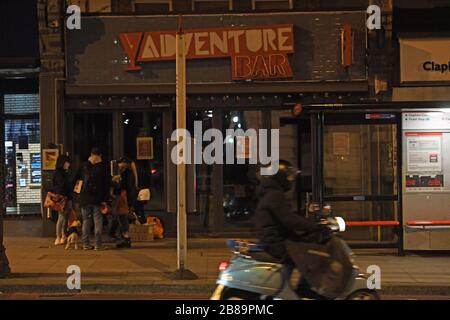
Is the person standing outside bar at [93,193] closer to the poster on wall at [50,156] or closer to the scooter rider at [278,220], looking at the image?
the poster on wall at [50,156]

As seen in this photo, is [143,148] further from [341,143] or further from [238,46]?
[341,143]

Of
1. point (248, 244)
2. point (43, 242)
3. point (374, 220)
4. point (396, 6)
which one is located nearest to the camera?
point (248, 244)

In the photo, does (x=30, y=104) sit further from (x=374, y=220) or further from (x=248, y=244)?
(x=248, y=244)

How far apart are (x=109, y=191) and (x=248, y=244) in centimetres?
662

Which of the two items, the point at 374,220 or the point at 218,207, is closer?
the point at 374,220

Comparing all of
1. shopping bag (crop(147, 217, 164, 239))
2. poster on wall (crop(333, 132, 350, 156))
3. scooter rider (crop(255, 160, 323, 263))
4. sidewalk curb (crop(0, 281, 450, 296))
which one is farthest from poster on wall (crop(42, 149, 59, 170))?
scooter rider (crop(255, 160, 323, 263))

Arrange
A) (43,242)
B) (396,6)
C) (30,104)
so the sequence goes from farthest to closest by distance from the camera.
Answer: (30,104) < (396,6) < (43,242)

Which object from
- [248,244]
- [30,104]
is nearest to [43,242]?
[30,104]

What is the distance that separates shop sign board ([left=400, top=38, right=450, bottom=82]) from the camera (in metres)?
13.8

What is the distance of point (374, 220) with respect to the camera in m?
12.4

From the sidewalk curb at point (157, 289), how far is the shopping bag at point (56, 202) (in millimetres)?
3135

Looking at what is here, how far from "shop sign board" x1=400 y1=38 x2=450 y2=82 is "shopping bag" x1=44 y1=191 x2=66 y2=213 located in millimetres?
7538

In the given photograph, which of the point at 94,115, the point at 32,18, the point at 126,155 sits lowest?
the point at 126,155

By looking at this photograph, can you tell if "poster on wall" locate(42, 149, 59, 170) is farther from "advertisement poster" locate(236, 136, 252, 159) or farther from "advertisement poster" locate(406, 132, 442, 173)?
"advertisement poster" locate(406, 132, 442, 173)
